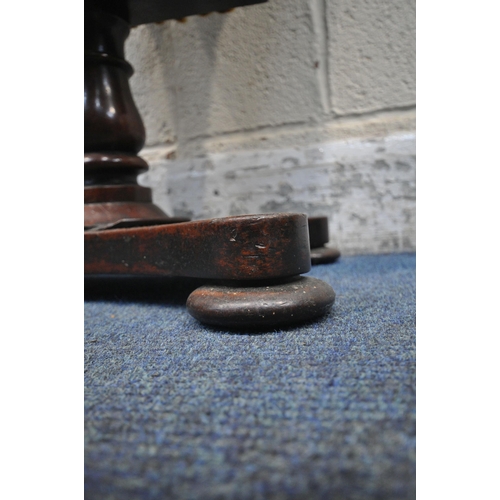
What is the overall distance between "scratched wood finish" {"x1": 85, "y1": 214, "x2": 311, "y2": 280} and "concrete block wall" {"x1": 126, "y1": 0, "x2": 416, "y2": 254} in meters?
0.57

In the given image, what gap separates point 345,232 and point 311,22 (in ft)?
1.66

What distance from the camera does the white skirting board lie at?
3.28 ft

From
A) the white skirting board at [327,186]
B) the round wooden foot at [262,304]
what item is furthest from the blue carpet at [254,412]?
the white skirting board at [327,186]

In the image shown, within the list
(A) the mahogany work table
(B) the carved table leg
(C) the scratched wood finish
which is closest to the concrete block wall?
(A) the mahogany work table

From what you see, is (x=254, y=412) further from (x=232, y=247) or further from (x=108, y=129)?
(x=108, y=129)

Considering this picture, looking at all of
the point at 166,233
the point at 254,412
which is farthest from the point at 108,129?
the point at 254,412

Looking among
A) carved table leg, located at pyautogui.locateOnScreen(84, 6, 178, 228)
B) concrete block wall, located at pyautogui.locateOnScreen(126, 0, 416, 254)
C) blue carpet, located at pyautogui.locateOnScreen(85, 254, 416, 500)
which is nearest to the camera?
blue carpet, located at pyautogui.locateOnScreen(85, 254, 416, 500)

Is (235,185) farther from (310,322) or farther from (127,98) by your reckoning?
(310,322)

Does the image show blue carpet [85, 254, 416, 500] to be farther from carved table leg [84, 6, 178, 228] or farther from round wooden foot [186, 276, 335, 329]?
carved table leg [84, 6, 178, 228]

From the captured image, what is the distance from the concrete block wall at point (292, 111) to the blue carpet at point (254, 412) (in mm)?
626

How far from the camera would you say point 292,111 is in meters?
1.03

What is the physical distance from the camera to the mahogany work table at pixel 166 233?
1.37 feet

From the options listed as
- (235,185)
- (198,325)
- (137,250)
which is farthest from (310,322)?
(235,185)

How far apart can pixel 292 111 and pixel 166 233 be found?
644 mm
